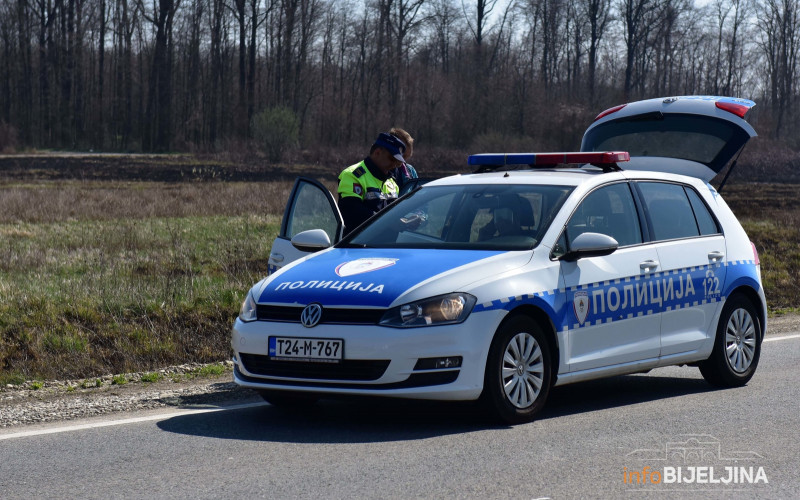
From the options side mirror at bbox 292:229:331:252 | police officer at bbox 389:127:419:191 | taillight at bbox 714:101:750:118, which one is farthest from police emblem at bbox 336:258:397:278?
taillight at bbox 714:101:750:118

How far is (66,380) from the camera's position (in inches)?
357

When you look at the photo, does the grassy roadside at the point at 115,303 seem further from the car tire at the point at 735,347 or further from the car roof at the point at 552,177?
the car tire at the point at 735,347

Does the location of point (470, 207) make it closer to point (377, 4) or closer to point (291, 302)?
point (291, 302)

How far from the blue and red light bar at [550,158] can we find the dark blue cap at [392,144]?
661 mm

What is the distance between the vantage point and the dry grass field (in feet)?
33.0

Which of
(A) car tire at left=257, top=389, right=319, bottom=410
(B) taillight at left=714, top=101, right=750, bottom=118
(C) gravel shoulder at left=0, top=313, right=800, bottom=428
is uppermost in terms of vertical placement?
(B) taillight at left=714, top=101, right=750, bottom=118

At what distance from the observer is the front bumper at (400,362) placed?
6.38 m

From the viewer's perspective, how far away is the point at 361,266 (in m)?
7.01

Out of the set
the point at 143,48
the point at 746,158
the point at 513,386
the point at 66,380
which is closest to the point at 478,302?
the point at 513,386

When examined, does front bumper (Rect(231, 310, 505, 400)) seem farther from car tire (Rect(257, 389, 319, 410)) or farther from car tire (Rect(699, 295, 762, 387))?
car tire (Rect(699, 295, 762, 387))

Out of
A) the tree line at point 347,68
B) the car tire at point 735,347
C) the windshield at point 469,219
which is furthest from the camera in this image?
the tree line at point 347,68

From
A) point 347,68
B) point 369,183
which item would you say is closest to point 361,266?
point 369,183

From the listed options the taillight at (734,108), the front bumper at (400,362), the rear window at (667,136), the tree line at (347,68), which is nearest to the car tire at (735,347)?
the rear window at (667,136)

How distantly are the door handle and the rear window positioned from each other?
9.24ft
